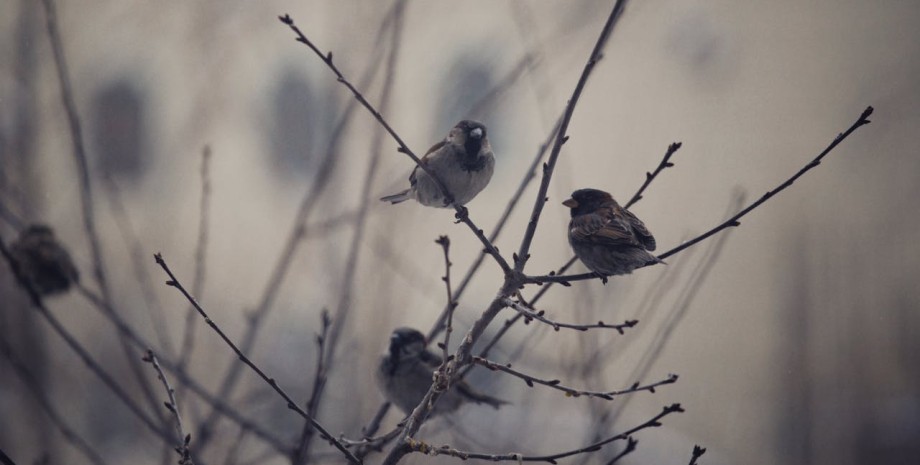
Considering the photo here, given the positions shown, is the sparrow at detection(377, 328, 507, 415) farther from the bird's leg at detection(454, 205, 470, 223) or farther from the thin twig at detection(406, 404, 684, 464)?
the thin twig at detection(406, 404, 684, 464)

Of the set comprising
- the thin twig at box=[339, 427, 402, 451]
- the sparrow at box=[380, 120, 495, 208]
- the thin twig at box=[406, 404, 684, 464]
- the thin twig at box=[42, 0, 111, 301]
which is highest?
the sparrow at box=[380, 120, 495, 208]

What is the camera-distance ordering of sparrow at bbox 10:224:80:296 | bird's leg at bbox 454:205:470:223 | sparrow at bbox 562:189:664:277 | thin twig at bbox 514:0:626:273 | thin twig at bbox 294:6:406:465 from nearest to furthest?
thin twig at bbox 514:0:626:273
bird's leg at bbox 454:205:470:223
thin twig at bbox 294:6:406:465
sparrow at bbox 562:189:664:277
sparrow at bbox 10:224:80:296

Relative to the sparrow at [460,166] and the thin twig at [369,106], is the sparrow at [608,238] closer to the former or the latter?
the sparrow at [460,166]

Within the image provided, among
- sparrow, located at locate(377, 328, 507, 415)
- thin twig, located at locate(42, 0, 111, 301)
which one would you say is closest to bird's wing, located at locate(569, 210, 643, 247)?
sparrow, located at locate(377, 328, 507, 415)

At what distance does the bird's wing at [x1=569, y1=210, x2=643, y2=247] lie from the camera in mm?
2145

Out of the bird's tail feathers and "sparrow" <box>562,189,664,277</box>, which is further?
the bird's tail feathers

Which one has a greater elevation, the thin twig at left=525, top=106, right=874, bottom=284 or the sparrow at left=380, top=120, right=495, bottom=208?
the sparrow at left=380, top=120, right=495, bottom=208

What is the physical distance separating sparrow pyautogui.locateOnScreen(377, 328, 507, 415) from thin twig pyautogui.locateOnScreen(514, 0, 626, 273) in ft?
4.33

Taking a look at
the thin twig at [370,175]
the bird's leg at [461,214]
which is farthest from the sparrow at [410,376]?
the thin twig at [370,175]

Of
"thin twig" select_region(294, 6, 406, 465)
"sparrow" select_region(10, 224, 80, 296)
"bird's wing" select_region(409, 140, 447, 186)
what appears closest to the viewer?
"thin twig" select_region(294, 6, 406, 465)

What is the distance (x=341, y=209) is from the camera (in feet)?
9.78

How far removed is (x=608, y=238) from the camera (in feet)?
7.06

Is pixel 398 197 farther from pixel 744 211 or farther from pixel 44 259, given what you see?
pixel 744 211

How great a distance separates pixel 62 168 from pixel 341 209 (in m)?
1.20
